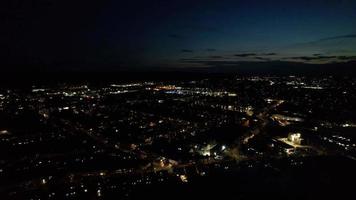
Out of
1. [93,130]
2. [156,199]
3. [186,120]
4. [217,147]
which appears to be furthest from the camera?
[186,120]

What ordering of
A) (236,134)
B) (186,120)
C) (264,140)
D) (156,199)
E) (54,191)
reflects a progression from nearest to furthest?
(156,199) → (54,191) → (264,140) → (236,134) → (186,120)

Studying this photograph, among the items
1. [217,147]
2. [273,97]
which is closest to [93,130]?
[217,147]

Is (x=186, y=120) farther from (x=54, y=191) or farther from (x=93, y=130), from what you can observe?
(x=54, y=191)

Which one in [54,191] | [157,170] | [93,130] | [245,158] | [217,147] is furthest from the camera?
[93,130]

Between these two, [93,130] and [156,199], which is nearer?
Result: [156,199]

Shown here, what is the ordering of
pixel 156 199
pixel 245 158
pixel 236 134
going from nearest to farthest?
pixel 156 199 < pixel 245 158 < pixel 236 134

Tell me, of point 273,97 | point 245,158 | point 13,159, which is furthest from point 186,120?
point 273,97

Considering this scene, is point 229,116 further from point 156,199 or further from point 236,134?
point 156,199

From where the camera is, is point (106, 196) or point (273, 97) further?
point (273, 97)
